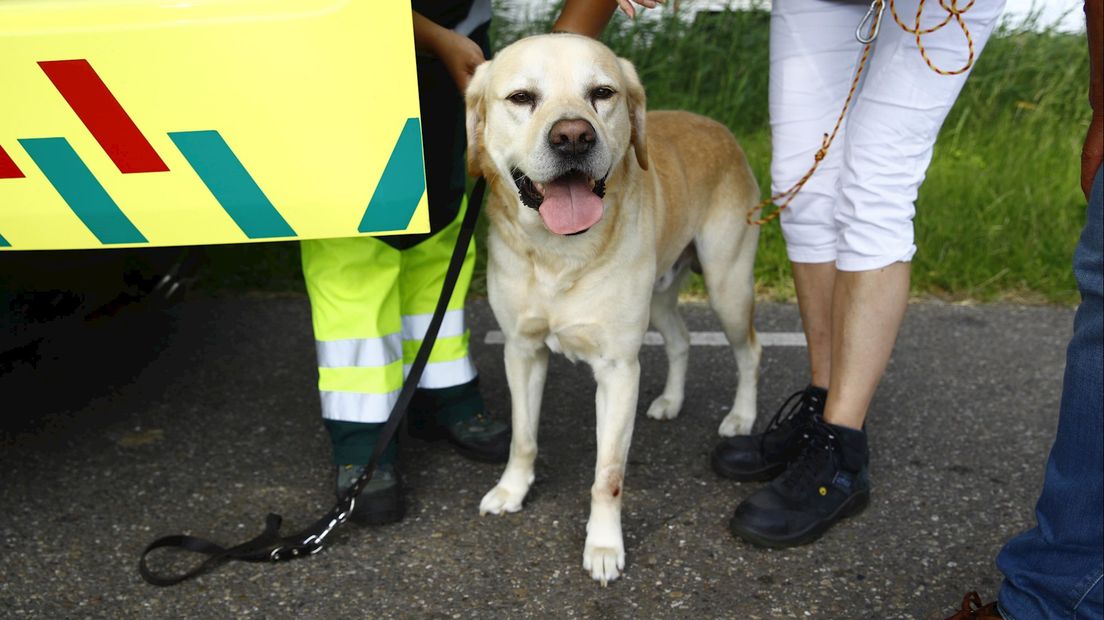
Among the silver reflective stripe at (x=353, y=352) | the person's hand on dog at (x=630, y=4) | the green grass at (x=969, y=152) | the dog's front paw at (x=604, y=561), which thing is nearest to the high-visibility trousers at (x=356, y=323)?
the silver reflective stripe at (x=353, y=352)

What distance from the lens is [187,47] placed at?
6.35 feet

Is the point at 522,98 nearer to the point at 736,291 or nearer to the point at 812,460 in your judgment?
the point at 736,291

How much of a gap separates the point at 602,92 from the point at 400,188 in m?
Answer: 0.60

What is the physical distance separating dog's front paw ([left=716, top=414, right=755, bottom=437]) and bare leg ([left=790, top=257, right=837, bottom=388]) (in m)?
0.35

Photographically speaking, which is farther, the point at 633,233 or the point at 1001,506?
the point at 1001,506

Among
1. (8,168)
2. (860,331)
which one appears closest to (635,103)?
(860,331)

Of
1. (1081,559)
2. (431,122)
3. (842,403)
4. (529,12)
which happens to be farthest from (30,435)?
(529,12)

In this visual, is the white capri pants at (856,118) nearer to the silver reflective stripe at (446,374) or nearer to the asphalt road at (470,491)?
the asphalt road at (470,491)

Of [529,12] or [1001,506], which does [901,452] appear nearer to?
[1001,506]

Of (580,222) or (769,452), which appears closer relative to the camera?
(580,222)

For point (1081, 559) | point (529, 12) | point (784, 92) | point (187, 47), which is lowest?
point (529, 12)

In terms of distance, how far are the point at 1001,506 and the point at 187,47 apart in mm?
2383

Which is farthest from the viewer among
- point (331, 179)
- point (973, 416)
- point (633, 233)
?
point (973, 416)

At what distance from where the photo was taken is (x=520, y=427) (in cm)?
280
